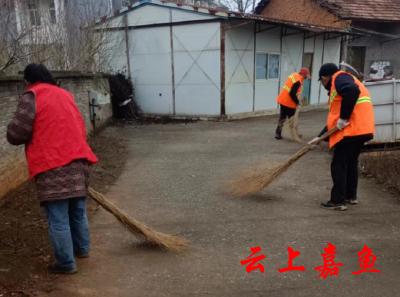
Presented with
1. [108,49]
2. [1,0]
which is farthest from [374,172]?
[108,49]

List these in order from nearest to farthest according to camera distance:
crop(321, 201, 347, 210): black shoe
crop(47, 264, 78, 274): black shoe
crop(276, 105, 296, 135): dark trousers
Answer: crop(47, 264, 78, 274): black shoe, crop(321, 201, 347, 210): black shoe, crop(276, 105, 296, 135): dark trousers

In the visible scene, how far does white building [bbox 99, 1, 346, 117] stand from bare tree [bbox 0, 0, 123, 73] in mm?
1089

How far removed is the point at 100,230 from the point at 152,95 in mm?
9086

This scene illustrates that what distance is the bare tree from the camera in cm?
739

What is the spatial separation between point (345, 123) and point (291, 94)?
13.1 feet

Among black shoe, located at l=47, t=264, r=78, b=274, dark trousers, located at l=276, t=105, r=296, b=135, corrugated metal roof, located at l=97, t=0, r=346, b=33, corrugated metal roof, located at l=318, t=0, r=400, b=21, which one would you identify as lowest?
black shoe, located at l=47, t=264, r=78, b=274

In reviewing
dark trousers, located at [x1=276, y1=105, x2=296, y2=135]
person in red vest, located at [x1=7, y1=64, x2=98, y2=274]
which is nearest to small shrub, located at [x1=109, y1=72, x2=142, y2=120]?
dark trousers, located at [x1=276, y1=105, x2=296, y2=135]

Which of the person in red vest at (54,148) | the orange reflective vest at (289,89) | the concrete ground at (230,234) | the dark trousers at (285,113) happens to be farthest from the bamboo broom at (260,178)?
the dark trousers at (285,113)

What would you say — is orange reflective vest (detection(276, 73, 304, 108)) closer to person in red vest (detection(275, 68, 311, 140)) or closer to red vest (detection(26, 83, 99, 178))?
person in red vest (detection(275, 68, 311, 140))

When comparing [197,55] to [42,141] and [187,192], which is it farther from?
[42,141]

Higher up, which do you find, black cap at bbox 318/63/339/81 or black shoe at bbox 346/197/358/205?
black cap at bbox 318/63/339/81

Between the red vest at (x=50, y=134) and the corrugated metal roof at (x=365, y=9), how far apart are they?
14.9 meters

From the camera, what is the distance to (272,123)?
10.8 metres

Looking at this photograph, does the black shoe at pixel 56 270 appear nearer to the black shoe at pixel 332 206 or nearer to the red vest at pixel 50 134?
the red vest at pixel 50 134
